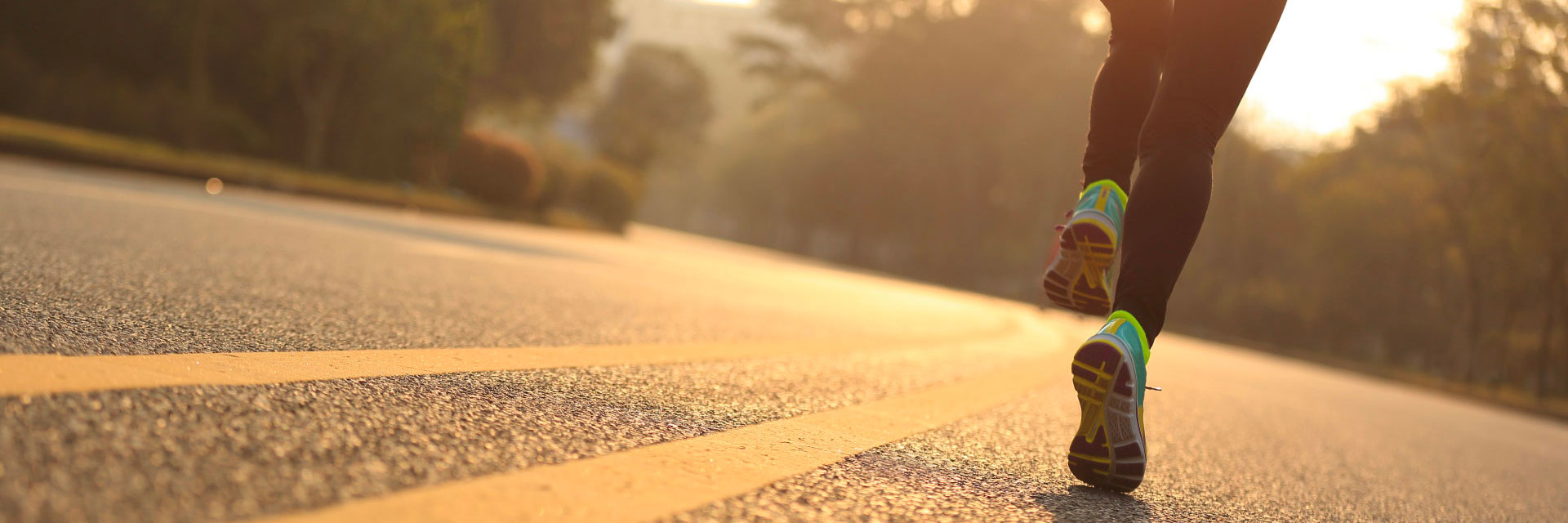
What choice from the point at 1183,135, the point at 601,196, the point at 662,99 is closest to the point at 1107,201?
the point at 1183,135

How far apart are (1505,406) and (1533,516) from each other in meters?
18.5

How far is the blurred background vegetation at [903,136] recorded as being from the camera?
21.5 m

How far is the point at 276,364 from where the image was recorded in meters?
2.00

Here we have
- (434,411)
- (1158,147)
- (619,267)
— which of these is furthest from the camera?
(619,267)

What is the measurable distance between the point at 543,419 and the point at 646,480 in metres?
Answer: 0.39

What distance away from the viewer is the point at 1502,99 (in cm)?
2130

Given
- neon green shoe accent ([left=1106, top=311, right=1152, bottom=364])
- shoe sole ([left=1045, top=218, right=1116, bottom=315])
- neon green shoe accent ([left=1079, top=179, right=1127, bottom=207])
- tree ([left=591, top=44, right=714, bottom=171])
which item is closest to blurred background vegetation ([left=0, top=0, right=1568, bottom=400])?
tree ([left=591, top=44, right=714, bottom=171])

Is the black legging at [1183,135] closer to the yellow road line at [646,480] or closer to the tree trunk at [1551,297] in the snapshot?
the yellow road line at [646,480]

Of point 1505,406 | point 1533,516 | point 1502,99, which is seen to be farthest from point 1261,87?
point 1533,516

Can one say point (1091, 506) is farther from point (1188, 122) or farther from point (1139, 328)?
point (1188, 122)

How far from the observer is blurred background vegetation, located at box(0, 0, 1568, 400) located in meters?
21.5

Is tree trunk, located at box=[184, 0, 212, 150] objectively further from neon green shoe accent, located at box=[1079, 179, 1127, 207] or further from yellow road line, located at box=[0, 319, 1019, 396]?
neon green shoe accent, located at box=[1079, 179, 1127, 207]

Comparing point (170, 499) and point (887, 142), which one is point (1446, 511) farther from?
point (887, 142)

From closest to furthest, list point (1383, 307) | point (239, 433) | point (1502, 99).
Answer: point (239, 433)
point (1502, 99)
point (1383, 307)
